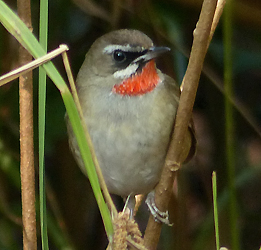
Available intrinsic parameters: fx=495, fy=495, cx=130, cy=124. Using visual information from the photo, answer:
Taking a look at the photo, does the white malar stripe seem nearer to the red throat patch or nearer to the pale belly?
the red throat patch

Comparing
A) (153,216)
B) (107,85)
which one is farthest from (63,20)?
(153,216)

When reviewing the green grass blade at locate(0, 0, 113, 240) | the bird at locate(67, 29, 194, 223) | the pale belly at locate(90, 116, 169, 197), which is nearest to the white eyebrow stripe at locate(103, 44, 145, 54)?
the bird at locate(67, 29, 194, 223)

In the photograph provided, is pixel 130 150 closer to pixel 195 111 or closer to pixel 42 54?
pixel 42 54

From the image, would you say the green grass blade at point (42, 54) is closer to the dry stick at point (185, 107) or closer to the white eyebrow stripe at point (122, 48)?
the dry stick at point (185, 107)

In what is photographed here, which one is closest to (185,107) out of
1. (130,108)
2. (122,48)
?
(130,108)

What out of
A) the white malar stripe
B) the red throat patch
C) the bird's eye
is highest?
the bird's eye

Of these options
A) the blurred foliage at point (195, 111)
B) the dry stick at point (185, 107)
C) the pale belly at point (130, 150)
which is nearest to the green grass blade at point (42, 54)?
the dry stick at point (185, 107)

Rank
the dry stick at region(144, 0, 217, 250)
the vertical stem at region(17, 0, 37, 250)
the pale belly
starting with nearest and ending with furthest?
1. the dry stick at region(144, 0, 217, 250)
2. the vertical stem at region(17, 0, 37, 250)
3. the pale belly

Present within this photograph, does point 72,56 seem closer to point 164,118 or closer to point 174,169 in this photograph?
point 164,118

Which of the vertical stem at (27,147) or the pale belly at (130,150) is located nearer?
the vertical stem at (27,147)
